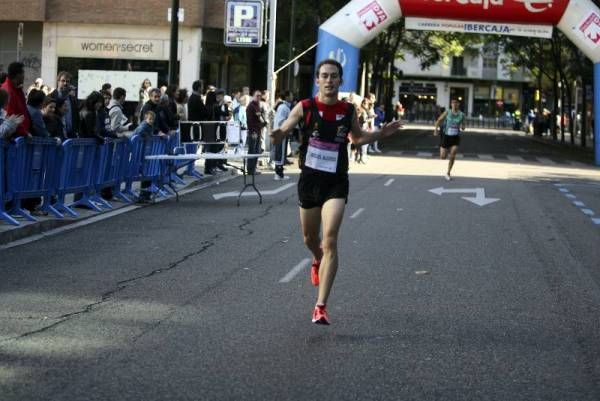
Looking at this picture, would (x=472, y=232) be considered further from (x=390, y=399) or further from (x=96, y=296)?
(x=390, y=399)

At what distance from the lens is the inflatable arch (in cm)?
3316

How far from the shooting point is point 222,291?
959 cm

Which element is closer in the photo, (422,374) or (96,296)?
(422,374)

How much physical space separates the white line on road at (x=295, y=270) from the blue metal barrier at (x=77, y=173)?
4.54m

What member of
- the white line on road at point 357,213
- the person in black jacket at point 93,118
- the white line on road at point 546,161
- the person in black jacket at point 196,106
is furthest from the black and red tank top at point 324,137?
the white line on road at point 546,161

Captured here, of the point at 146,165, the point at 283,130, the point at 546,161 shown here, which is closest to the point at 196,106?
the point at 146,165

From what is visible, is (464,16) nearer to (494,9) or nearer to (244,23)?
(494,9)

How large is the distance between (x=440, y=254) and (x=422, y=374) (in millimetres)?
5921

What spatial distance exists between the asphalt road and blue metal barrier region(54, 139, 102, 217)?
24.8 inches

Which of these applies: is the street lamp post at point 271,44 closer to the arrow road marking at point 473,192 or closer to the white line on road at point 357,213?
the arrow road marking at point 473,192

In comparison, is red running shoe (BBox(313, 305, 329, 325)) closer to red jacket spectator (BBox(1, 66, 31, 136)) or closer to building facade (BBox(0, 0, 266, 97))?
red jacket spectator (BBox(1, 66, 31, 136))

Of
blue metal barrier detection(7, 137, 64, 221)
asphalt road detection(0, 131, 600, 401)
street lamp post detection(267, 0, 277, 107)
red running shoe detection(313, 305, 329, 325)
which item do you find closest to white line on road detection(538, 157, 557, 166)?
street lamp post detection(267, 0, 277, 107)

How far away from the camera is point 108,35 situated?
144 ft

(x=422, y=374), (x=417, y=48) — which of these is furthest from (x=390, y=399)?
(x=417, y=48)
